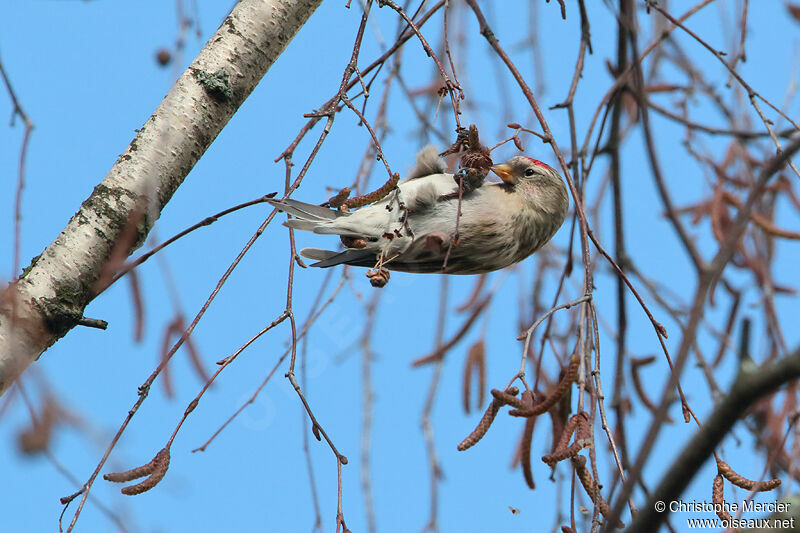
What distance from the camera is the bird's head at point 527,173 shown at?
2918 mm

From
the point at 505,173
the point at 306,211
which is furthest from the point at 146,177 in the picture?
the point at 505,173

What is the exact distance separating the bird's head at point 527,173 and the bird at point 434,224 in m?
0.05

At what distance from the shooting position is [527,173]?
2.95 meters

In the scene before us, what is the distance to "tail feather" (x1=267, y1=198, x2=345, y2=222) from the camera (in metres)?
2.40

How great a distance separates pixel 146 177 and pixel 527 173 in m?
1.43

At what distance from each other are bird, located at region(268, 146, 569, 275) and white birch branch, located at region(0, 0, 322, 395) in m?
0.38

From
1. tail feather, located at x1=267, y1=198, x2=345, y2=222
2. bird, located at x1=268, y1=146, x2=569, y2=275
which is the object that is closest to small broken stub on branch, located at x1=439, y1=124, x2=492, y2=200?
bird, located at x1=268, y1=146, x2=569, y2=275

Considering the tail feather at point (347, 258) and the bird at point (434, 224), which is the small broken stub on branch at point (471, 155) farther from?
the tail feather at point (347, 258)

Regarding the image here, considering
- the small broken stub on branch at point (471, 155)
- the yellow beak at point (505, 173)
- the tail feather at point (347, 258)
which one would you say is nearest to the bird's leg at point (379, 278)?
the small broken stub on branch at point (471, 155)

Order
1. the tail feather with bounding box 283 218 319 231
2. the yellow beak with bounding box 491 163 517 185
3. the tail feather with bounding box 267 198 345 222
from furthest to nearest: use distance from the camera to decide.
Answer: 1. the yellow beak with bounding box 491 163 517 185
2. the tail feather with bounding box 283 218 319 231
3. the tail feather with bounding box 267 198 345 222

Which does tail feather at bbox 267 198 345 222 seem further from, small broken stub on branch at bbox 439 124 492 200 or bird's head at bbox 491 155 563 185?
bird's head at bbox 491 155 563 185

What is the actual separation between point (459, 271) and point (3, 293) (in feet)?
4.92

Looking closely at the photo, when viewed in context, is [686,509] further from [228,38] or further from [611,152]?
[228,38]

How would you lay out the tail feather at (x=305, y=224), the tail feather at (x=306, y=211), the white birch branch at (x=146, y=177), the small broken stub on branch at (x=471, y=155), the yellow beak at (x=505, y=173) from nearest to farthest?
the white birch branch at (x=146, y=177)
the small broken stub on branch at (x=471, y=155)
the tail feather at (x=306, y=211)
the tail feather at (x=305, y=224)
the yellow beak at (x=505, y=173)
